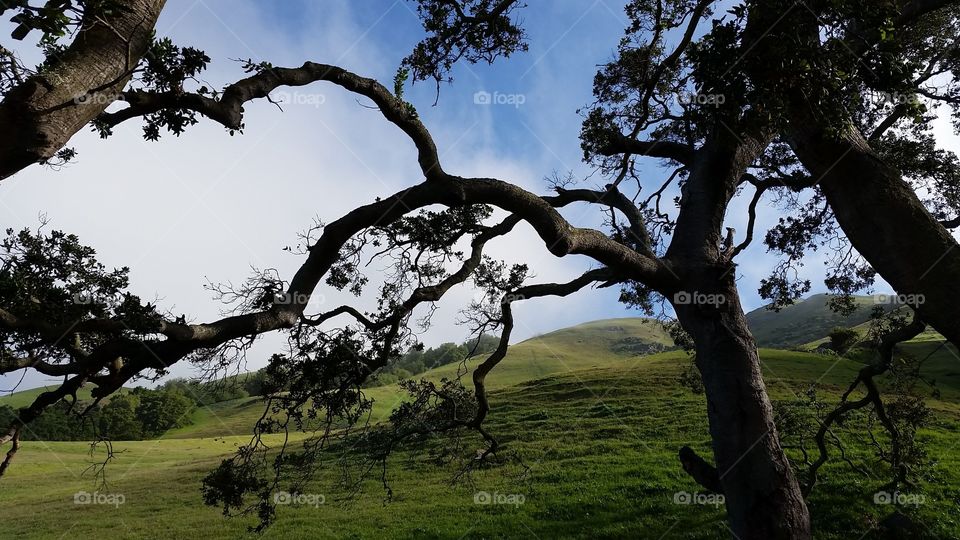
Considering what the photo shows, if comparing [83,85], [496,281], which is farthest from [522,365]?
[83,85]

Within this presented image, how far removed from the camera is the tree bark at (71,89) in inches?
112

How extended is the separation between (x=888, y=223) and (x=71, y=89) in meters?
7.57

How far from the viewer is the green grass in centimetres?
1491

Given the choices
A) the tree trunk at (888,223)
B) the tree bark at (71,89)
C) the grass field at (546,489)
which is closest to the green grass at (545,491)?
the grass field at (546,489)

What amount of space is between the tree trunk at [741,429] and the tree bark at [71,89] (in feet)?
22.6

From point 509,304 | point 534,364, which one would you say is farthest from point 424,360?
point 509,304

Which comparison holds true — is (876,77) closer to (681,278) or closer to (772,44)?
(772,44)

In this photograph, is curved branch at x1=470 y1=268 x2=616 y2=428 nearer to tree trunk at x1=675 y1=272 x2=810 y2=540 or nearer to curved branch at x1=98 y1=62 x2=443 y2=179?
tree trunk at x1=675 y1=272 x2=810 y2=540

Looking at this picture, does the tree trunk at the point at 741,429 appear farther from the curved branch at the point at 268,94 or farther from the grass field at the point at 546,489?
the grass field at the point at 546,489

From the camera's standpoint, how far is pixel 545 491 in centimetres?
1945

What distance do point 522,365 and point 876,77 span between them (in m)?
100

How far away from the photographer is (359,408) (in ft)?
27.0

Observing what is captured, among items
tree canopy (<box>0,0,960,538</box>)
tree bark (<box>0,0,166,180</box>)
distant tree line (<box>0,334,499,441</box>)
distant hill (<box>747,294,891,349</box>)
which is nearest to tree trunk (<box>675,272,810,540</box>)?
tree canopy (<box>0,0,960,538</box>)

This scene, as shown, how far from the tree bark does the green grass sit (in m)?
4.69
